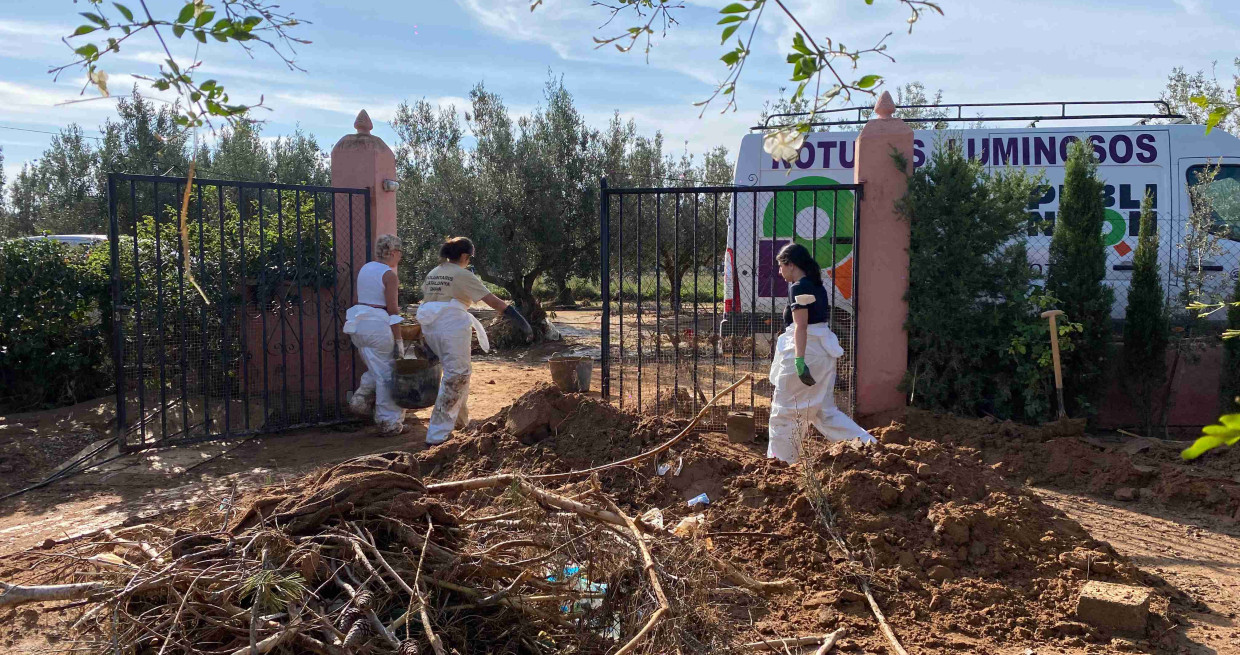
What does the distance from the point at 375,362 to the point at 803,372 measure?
3.81 meters

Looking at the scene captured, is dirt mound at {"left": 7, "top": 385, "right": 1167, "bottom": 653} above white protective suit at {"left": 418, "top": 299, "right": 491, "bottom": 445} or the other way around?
the other way around

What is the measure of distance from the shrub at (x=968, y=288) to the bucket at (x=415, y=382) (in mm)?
4068

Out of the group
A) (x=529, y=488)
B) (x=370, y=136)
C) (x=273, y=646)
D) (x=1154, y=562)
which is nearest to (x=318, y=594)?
(x=273, y=646)

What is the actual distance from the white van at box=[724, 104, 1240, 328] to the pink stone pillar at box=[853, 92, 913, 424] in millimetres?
1494

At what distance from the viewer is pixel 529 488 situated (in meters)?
3.67

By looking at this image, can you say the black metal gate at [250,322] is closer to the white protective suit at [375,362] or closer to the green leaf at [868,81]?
the white protective suit at [375,362]

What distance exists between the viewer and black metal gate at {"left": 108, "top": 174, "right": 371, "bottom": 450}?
297 inches

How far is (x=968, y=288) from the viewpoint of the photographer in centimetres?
710

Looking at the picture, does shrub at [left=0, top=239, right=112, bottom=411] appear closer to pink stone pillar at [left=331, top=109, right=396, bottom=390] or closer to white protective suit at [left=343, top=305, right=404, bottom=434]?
pink stone pillar at [left=331, top=109, right=396, bottom=390]

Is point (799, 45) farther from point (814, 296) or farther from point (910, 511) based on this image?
point (814, 296)

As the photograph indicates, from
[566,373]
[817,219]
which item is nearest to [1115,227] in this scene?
[817,219]

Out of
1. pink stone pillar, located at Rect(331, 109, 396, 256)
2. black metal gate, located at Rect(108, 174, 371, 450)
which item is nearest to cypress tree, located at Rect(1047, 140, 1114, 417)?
pink stone pillar, located at Rect(331, 109, 396, 256)

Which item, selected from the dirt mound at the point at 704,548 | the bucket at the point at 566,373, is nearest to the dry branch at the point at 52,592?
the dirt mound at the point at 704,548

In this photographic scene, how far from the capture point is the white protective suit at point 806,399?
18.9ft
